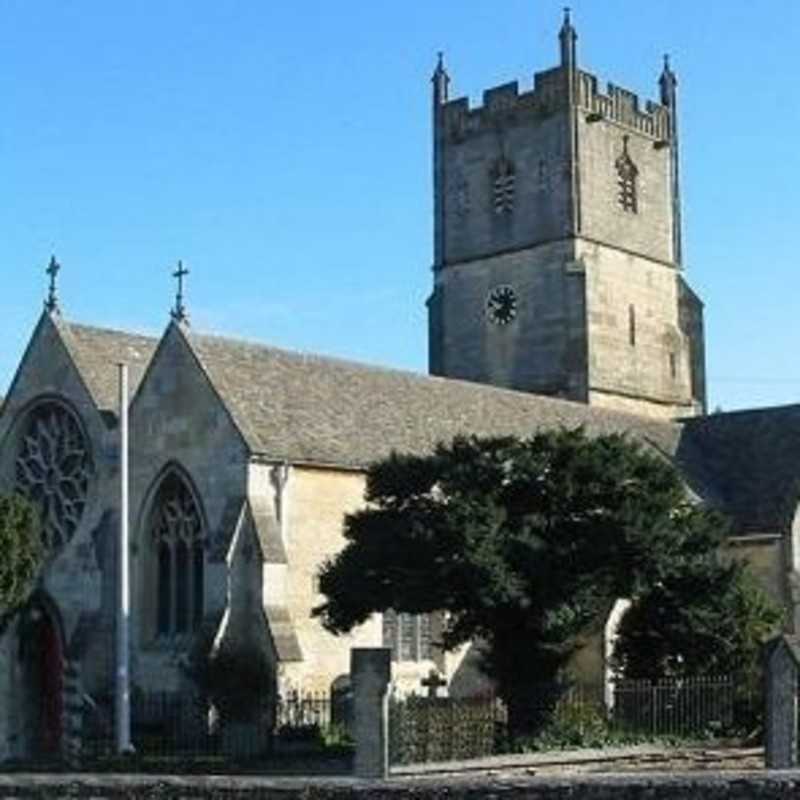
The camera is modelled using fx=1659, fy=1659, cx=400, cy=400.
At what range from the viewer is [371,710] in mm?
23594

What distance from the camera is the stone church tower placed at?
56.4m

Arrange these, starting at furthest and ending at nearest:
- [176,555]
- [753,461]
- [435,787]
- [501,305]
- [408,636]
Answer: [501,305] < [753,461] < [408,636] < [176,555] < [435,787]

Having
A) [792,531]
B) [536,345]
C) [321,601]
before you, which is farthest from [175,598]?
[536,345]

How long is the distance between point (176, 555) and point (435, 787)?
76.2ft

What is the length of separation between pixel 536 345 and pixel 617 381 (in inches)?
119

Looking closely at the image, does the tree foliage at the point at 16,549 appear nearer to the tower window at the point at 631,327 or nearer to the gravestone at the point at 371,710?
the gravestone at the point at 371,710

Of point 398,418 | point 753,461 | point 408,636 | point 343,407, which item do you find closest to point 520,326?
point 753,461

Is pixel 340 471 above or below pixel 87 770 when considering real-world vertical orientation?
above

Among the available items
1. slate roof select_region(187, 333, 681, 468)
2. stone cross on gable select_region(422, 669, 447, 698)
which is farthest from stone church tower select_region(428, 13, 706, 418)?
stone cross on gable select_region(422, 669, 447, 698)

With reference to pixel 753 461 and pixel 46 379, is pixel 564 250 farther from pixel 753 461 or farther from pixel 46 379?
pixel 46 379

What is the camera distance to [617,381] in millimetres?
56656

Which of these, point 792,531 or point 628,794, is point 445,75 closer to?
point 792,531

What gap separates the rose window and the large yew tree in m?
9.48

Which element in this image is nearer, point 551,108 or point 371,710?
point 371,710
